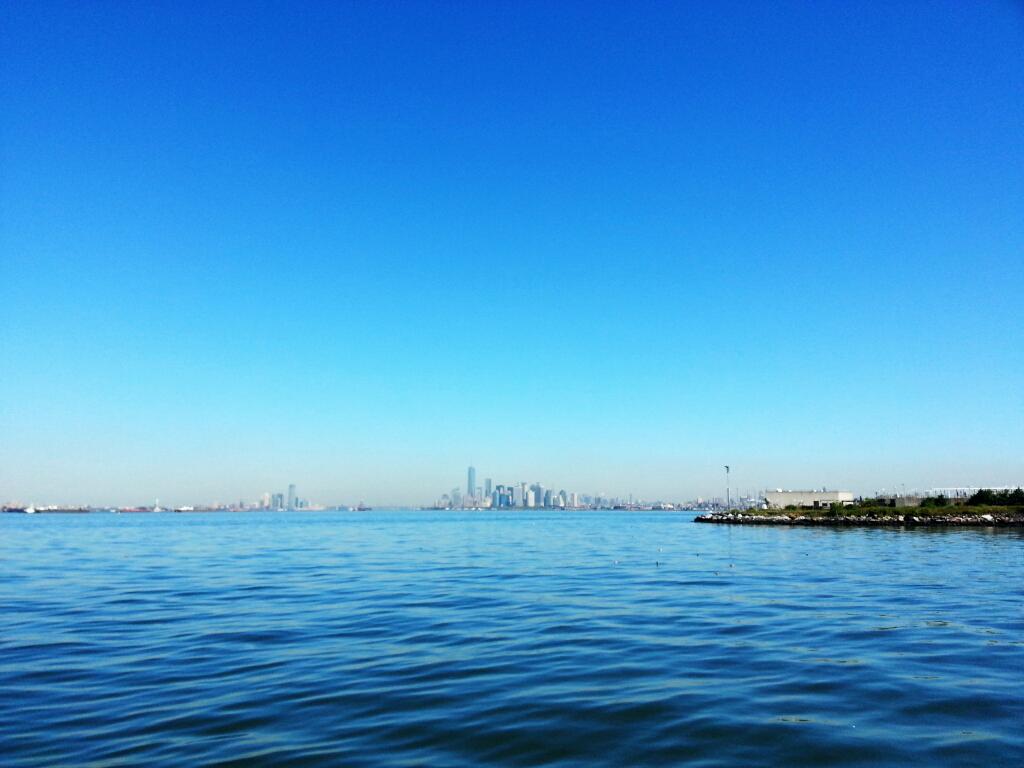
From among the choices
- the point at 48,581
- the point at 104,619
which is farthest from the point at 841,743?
the point at 48,581

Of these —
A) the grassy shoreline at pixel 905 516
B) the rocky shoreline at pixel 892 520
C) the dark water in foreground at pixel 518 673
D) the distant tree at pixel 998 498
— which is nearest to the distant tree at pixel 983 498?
the distant tree at pixel 998 498

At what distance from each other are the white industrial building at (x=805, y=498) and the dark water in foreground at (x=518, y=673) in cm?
10494

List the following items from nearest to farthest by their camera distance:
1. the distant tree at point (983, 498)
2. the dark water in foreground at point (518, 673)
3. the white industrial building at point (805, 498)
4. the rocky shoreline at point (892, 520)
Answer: the dark water in foreground at point (518, 673) < the rocky shoreline at point (892, 520) < the distant tree at point (983, 498) < the white industrial building at point (805, 498)

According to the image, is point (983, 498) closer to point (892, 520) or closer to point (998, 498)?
point (998, 498)

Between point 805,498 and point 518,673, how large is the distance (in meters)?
128

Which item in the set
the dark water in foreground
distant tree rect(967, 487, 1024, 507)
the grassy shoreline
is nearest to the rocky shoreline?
the grassy shoreline

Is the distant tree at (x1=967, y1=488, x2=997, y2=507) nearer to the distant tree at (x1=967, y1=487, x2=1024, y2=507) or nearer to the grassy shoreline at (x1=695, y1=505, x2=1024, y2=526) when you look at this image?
the distant tree at (x1=967, y1=487, x2=1024, y2=507)

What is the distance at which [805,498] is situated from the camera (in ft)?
408

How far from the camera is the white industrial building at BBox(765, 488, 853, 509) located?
12069 centimetres

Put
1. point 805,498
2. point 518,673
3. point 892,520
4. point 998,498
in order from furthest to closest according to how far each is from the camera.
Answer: point 805,498, point 998,498, point 892,520, point 518,673

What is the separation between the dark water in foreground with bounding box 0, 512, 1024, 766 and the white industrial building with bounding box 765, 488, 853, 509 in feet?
344

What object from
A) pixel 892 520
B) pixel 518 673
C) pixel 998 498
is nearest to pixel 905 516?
pixel 892 520

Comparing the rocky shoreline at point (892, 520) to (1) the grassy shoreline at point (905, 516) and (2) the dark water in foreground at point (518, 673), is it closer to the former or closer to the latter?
(1) the grassy shoreline at point (905, 516)

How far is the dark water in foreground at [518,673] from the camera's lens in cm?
848
